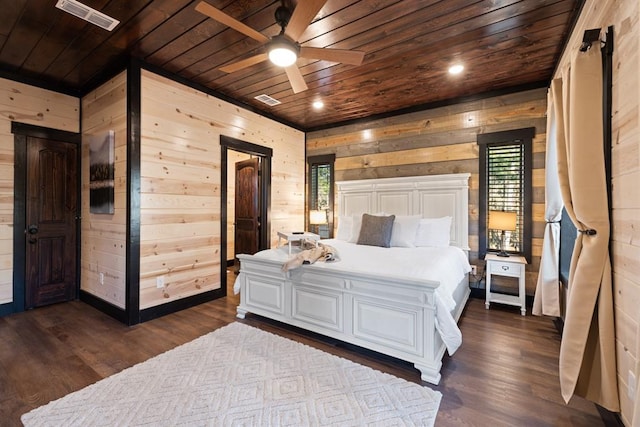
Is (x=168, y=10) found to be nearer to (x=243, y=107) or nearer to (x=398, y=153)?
(x=243, y=107)

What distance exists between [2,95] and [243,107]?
2.67 metres

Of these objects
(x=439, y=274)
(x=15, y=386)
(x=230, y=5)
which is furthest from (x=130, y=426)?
(x=230, y=5)

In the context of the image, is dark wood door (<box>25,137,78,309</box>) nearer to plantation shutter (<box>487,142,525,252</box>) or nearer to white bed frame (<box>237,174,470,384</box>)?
white bed frame (<box>237,174,470,384</box>)

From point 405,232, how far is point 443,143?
154 cm

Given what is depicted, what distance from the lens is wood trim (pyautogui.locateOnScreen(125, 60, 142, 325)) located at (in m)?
3.00

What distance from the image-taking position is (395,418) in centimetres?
169

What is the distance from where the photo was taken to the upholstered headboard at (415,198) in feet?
13.1

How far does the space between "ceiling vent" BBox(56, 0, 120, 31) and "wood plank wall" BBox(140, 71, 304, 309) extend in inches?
26.3

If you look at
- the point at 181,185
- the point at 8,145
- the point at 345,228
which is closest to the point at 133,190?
the point at 181,185

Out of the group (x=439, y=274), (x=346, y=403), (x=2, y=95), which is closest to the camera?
(x=346, y=403)

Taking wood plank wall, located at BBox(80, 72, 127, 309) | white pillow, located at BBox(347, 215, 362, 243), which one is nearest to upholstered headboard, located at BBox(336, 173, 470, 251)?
white pillow, located at BBox(347, 215, 362, 243)

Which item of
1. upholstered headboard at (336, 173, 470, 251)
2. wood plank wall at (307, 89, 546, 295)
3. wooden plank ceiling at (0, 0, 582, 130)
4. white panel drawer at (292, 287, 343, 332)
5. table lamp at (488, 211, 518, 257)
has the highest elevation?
wooden plank ceiling at (0, 0, 582, 130)

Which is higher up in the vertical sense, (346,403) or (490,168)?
(490,168)

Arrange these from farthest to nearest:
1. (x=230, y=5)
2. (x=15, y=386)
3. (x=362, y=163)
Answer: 1. (x=362, y=163)
2. (x=230, y=5)
3. (x=15, y=386)
